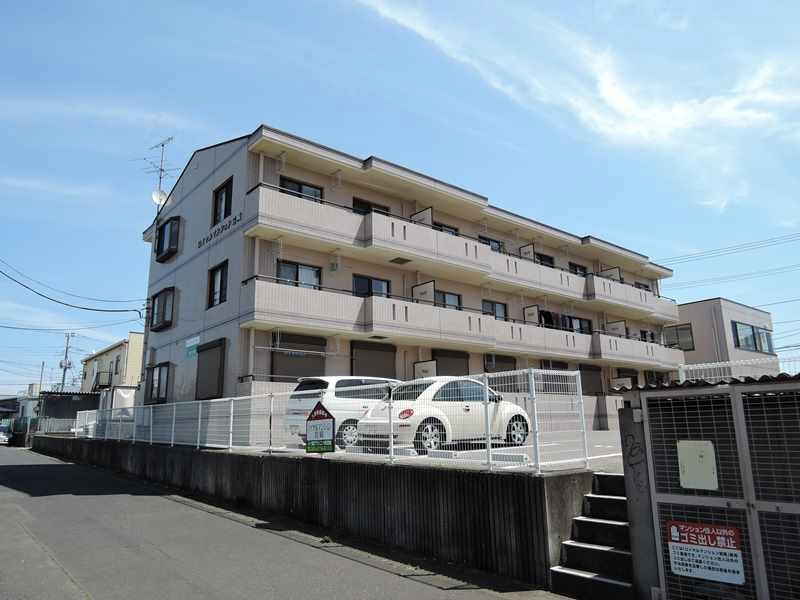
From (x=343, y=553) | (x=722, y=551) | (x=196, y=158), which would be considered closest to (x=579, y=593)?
(x=722, y=551)

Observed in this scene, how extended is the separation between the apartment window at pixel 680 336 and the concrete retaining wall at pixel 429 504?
30.4 meters

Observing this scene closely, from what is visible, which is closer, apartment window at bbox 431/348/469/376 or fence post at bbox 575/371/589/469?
fence post at bbox 575/371/589/469

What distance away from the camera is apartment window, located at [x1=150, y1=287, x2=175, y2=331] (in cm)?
2191

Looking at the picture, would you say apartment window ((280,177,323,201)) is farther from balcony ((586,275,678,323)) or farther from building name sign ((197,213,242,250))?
balcony ((586,275,678,323))

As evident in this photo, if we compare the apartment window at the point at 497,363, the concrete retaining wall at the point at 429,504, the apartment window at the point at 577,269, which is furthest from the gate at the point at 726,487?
the apartment window at the point at 577,269

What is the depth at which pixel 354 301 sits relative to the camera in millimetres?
17828

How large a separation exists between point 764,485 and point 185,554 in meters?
6.51

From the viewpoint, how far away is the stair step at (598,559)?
16.9 feet

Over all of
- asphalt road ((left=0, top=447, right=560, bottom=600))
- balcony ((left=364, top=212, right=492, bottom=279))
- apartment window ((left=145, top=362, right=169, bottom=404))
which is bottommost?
asphalt road ((left=0, top=447, right=560, bottom=600))

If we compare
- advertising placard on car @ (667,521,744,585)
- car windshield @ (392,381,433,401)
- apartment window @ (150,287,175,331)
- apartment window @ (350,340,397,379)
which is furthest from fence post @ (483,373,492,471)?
apartment window @ (150,287,175,331)

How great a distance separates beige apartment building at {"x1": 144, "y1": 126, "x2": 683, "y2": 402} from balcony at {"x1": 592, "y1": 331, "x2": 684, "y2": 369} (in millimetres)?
131

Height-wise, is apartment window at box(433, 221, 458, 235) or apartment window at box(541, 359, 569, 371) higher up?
apartment window at box(433, 221, 458, 235)

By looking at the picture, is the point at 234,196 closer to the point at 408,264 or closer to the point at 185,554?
the point at 408,264

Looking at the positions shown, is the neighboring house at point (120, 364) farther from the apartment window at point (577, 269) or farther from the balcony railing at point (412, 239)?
the apartment window at point (577, 269)
